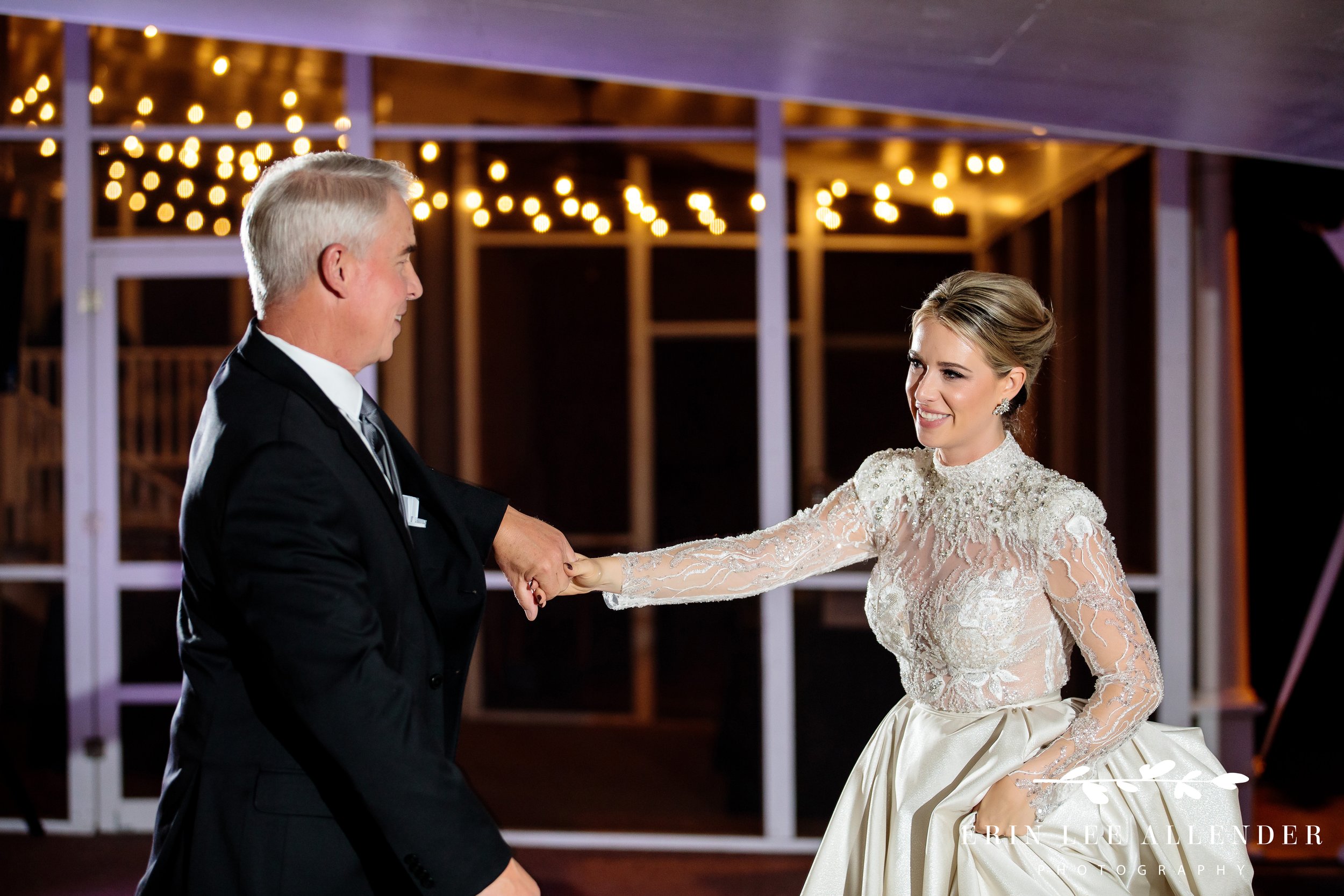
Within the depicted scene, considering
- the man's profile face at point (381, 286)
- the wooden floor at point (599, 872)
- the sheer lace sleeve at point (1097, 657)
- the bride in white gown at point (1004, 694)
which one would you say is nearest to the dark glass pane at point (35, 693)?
the wooden floor at point (599, 872)

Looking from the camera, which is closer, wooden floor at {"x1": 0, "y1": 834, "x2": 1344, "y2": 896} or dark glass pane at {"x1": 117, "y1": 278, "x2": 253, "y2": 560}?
wooden floor at {"x1": 0, "y1": 834, "x2": 1344, "y2": 896}

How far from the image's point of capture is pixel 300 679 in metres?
1.21

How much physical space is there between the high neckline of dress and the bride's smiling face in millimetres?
39

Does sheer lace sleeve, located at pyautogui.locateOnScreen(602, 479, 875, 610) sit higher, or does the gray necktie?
the gray necktie

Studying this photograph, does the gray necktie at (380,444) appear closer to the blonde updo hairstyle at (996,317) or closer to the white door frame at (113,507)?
the blonde updo hairstyle at (996,317)


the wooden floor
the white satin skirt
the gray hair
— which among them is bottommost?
the wooden floor

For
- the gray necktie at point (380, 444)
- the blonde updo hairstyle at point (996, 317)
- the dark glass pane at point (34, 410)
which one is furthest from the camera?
the dark glass pane at point (34, 410)

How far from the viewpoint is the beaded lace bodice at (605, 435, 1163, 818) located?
5.59 feet

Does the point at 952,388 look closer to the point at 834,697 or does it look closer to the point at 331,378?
the point at 331,378

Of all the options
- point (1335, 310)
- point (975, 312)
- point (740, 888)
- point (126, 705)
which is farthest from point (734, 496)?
Result: point (975, 312)

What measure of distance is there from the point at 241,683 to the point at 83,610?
3505mm

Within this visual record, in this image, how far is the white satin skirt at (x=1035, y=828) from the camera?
1.70m

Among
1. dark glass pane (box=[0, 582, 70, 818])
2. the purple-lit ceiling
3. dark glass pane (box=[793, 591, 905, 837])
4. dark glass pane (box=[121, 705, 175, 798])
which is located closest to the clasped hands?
the purple-lit ceiling

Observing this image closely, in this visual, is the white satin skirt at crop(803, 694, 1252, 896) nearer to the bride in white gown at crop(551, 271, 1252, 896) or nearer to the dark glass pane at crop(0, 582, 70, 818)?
the bride in white gown at crop(551, 271, 1252, 896)
